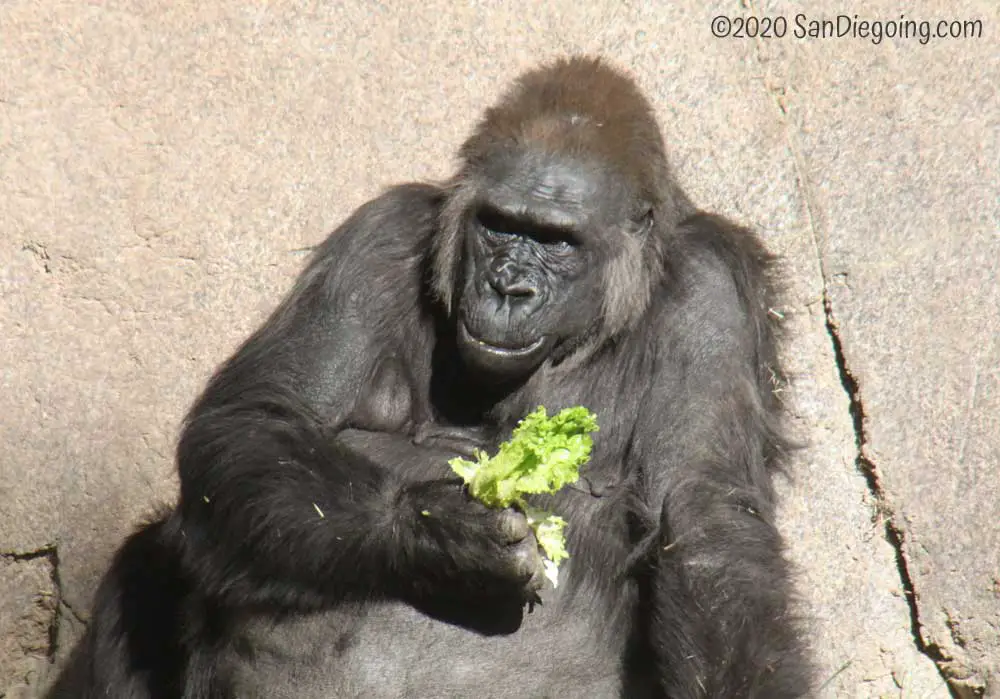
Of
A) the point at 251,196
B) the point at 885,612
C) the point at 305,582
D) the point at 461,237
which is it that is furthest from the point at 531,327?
the point at 885,612

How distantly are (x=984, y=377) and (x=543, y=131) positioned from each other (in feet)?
6.46

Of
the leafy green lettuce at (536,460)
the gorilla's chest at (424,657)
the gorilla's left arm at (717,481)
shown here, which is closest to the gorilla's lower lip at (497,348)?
the leafy green lettuce at (536,460)

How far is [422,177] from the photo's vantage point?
6.05m

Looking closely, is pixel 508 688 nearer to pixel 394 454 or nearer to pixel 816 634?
pixel 394 454

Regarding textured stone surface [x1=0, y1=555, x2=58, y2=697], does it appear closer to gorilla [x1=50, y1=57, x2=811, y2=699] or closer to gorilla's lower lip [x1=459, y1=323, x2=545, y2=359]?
gorilla [x1=50, y1=57, x2=811, y2=699]

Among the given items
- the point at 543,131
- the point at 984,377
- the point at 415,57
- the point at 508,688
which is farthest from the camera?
the point at 415,57

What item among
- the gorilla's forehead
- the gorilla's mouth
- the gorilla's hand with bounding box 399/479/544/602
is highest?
the gorilla's forehead

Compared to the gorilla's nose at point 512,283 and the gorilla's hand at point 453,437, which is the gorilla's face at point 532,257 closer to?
the gorilla's nose at point 512,283

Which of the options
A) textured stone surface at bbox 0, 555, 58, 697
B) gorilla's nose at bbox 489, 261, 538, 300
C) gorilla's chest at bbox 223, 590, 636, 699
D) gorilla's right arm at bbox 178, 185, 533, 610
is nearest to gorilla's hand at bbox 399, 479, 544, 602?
gorilla's right arm at bbox 178, 185, 533, 610

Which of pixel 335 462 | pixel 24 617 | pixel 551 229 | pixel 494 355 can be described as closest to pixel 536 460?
pixel 494 355

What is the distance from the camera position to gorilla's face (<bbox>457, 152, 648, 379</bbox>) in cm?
465

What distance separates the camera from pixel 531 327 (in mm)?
4691

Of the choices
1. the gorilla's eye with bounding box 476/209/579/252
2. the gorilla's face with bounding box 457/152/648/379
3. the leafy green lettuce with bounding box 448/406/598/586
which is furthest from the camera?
the gorilla's eye with bounding box 476/209/579/252

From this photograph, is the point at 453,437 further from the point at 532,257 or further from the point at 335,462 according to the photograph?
the point at 532,257
